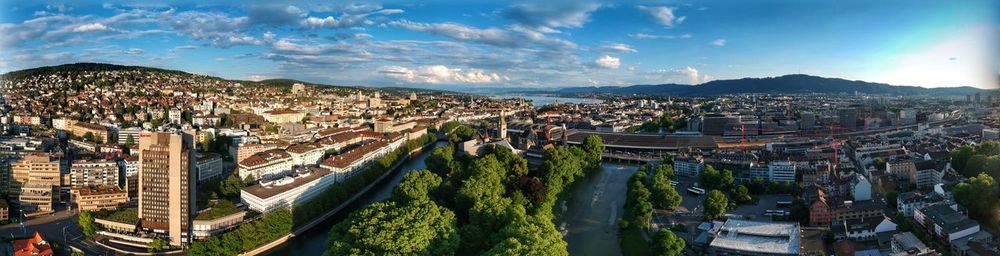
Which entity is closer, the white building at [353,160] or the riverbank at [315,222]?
the riverbank at [315,222]

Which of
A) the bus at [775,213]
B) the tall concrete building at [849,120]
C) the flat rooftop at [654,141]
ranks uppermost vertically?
the tall concrete building at [849,120]

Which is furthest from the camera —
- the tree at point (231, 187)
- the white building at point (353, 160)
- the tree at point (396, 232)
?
the white building at point (353, 160)

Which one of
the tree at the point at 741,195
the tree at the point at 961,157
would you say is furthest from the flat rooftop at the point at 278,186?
the tree at the point at 961,157

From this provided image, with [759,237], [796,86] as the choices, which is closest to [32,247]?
[759,237]

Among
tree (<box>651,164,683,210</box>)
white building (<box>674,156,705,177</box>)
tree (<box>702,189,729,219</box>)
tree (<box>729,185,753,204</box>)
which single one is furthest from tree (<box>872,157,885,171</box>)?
tree (<box>702,189,729,219</box>)

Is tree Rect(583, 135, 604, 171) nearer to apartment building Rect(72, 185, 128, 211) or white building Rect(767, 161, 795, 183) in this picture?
white building Rect(767, 161, 795, 183)

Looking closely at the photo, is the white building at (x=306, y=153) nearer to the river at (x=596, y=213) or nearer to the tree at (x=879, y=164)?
the river at (x=596, y=213)

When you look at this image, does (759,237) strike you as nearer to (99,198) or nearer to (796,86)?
(99,198)

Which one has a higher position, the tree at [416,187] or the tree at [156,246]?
the tree at [416,187]

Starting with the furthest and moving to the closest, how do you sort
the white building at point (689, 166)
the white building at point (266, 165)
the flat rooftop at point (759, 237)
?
1. the white building at point (689, 166)
2. the white building at point (266, 165)
3. the flat rooftop at point (759, 237)
